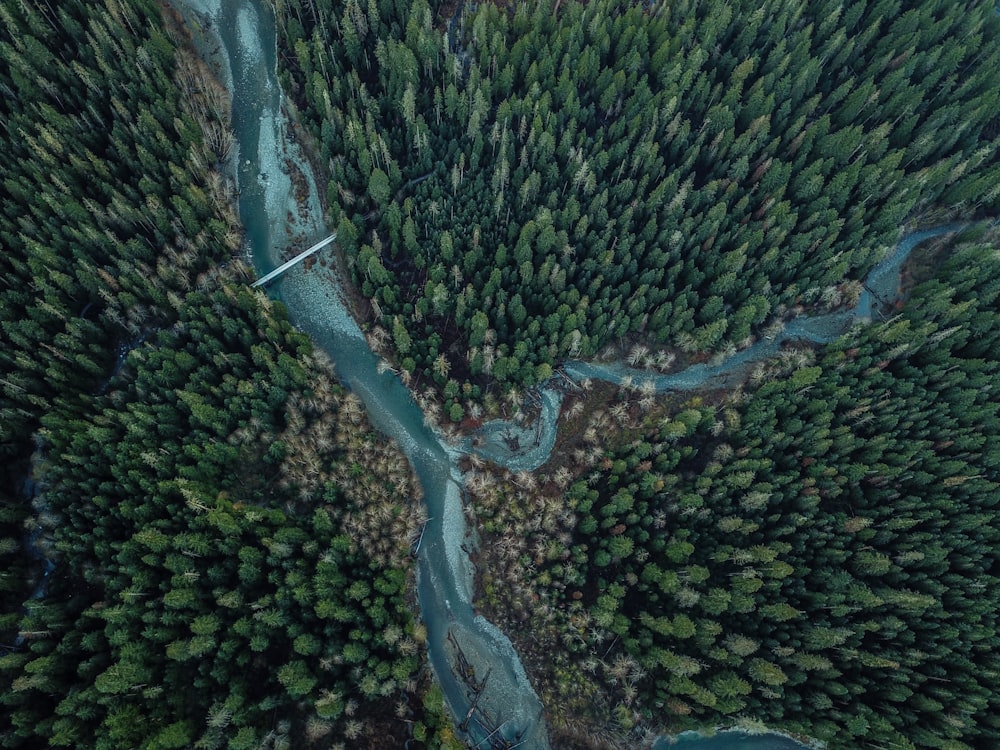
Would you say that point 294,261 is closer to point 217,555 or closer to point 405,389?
point 405,389

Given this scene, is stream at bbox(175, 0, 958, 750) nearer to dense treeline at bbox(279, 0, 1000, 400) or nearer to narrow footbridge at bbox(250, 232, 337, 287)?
narrow footbridge at bbox(250, 232, 337, 287)

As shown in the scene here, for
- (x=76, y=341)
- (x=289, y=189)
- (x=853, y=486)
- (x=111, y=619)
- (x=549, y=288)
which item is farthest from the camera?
(x=289, y=189)

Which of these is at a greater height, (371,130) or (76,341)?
(371,130)

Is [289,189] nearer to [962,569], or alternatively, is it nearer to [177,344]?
[177,344]

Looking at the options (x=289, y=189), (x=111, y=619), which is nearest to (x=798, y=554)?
(x=111, y=619)

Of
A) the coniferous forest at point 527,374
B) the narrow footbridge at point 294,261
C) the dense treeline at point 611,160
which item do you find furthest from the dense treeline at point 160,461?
the dense treeline at point 611,160

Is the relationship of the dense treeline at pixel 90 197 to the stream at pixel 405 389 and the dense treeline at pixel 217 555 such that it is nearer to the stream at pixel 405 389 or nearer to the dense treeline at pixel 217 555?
the dense treeline at pixel 217 555

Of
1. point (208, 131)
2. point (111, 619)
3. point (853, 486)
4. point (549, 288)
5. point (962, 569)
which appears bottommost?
point (962, 569)

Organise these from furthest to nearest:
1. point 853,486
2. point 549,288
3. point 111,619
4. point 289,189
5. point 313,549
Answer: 1. point 289,189
2. point 549,288
3. point 853,486
4. point 313,549
5. point 111,619
